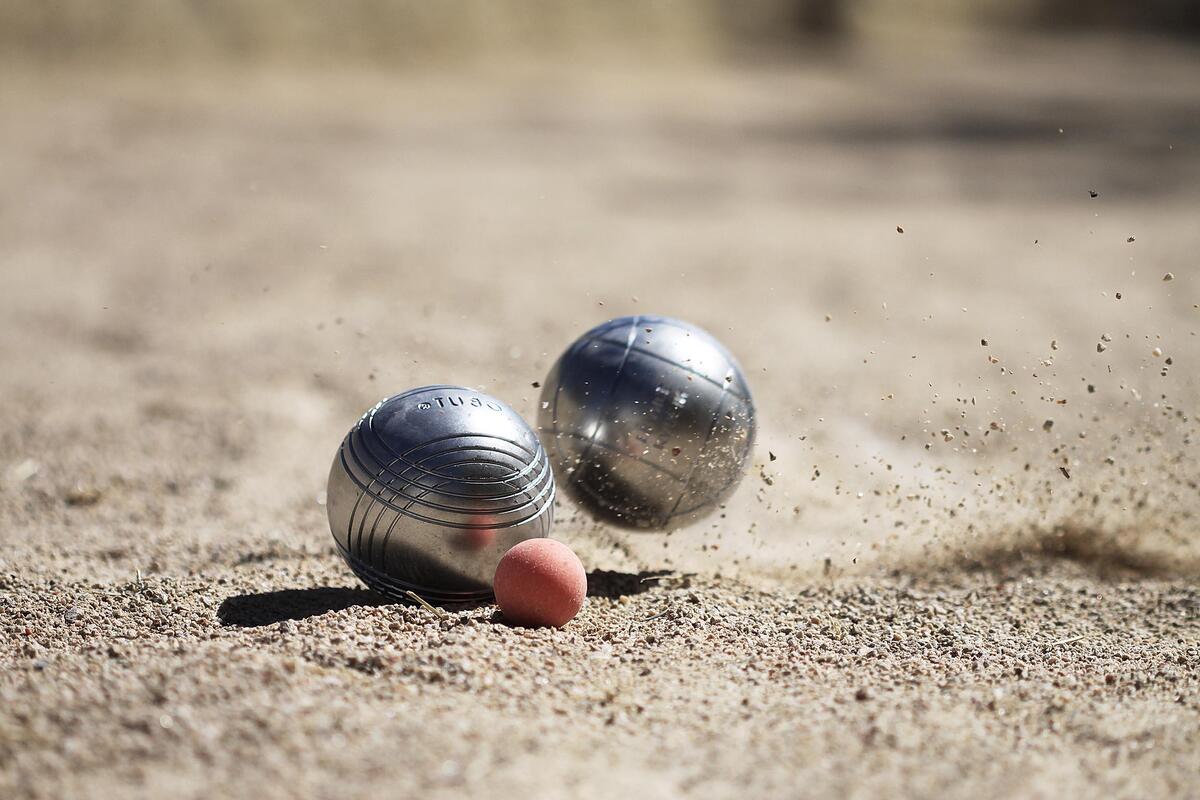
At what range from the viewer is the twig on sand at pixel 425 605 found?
17.9 feet

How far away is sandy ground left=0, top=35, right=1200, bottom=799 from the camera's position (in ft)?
14.4

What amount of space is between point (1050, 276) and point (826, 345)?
3674mm

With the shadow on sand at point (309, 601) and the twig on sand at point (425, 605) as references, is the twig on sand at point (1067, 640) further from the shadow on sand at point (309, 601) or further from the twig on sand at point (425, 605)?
the twig on sand at point (425, 605)

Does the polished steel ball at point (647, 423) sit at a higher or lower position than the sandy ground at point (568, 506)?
higher

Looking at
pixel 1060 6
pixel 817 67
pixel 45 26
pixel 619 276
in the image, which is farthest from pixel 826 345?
pixel 1060 6

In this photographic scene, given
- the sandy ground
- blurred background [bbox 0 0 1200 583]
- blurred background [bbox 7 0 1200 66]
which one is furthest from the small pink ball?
blurred background [bbox 7 0 1200 66]

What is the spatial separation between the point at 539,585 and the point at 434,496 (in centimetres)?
63

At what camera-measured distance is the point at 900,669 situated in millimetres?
5285

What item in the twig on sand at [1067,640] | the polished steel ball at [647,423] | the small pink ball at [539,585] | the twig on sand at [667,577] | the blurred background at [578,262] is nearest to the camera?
the small pink ball at [539,585]

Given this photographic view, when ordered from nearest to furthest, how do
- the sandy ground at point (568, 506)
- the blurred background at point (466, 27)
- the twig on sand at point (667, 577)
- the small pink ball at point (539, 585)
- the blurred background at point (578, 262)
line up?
the sandy ground at point (568, 506)
the small pink ball at point (539, 585)
the twig on sand at point (667, 577)
the blurred background at point (578, 262)
the blurred background at point (466, 27)

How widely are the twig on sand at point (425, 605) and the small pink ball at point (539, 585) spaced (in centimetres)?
26

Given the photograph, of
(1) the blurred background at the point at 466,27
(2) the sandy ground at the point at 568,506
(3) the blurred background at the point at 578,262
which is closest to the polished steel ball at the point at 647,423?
(2) the sandy ground at the point at 568,506

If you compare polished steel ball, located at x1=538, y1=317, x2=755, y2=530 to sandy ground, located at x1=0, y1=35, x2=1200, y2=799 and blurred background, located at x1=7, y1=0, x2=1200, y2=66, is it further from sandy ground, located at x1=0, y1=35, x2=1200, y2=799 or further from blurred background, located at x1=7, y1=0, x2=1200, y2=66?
blurred background, located at x1=7, y1=0, x2=1200, y2=66

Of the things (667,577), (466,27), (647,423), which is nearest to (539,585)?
(647,423)
